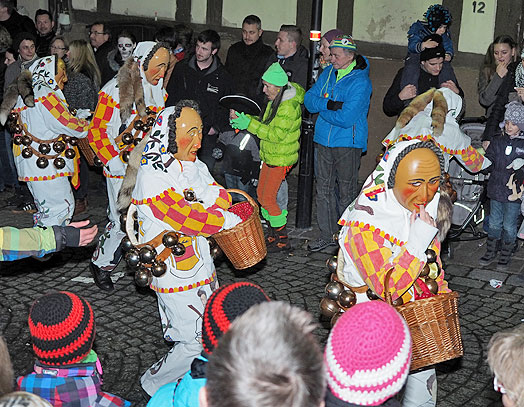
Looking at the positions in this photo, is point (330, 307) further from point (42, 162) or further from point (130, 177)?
point (42, 162)

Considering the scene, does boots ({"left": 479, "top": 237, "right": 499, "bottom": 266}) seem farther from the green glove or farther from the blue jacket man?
the green glove

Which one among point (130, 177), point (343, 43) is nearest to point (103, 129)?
point (130, 177)

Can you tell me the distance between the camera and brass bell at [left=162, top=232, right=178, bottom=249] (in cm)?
496

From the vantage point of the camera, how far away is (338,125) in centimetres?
824

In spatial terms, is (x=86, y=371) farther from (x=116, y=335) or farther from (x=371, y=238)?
(x=116, y=335)

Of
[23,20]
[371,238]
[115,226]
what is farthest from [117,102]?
[23,20]

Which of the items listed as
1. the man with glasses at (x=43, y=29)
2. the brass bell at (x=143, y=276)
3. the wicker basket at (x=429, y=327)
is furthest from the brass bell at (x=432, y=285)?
the man with glasses at (x=43, y=29)

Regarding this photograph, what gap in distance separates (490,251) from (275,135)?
2.63 meters

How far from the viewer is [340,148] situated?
8.36m

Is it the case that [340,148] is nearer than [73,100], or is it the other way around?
[340,148]

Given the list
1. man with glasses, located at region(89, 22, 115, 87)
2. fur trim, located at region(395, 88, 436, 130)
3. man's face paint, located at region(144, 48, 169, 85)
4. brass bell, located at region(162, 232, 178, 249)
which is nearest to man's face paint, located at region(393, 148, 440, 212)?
brass bell, located at region(162, 232, 178, 249)

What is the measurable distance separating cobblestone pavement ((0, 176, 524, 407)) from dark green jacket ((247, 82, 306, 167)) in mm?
1090

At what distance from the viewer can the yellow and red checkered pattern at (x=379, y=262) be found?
4.13 metres

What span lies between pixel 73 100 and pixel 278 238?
3.01 m
